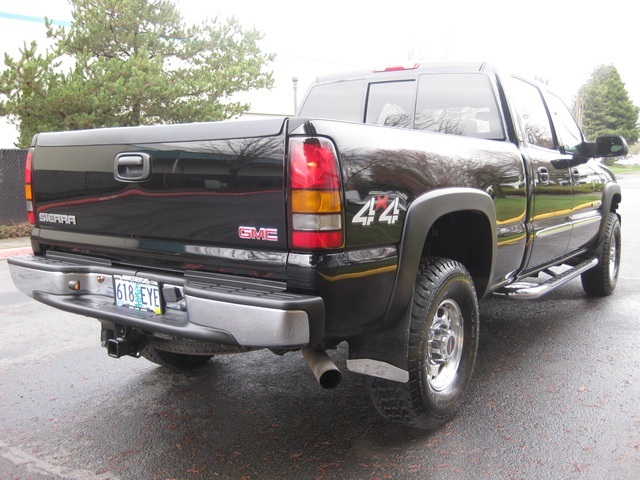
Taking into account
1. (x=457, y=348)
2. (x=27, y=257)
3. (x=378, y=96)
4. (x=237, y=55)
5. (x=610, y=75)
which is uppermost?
(x=610, y=75)

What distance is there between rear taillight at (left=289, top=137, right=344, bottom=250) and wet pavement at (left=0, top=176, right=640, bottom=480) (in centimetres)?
111

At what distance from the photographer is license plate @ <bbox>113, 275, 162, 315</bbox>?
260 centimetres

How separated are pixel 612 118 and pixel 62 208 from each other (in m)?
60.8

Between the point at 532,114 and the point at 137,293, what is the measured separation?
3.10 m

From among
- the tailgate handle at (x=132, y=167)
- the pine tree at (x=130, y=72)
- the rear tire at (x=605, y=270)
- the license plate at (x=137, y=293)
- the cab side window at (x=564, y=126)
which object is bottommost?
the rear tire at (x=605, y=270)

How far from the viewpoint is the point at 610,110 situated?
55719 millimetres

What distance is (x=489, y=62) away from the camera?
3949 mm

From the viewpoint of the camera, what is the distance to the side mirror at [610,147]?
4.78 metres

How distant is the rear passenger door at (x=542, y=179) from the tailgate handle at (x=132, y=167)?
7.89ft

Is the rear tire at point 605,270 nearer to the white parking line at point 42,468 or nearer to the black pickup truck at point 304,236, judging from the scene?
the black pickup truck at point 304,236

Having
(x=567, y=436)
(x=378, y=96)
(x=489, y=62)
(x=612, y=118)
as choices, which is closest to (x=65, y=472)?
(x=567, y=436)

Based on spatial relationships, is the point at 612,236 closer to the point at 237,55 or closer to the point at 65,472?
the point at 65,472

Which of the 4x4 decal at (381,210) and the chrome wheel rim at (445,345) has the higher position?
the 4x4 decal at (381,210)

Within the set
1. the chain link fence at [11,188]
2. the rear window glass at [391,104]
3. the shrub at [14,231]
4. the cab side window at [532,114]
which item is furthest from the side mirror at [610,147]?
the chain link fence at [11,188]
